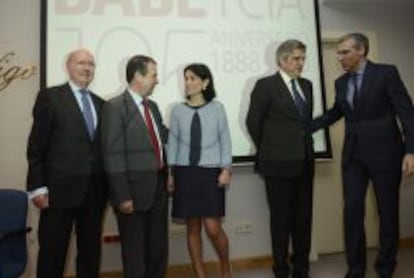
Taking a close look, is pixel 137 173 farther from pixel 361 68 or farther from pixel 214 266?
pixel 361 68

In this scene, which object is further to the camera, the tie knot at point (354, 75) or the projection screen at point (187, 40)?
the projection screen at point (187, 40)

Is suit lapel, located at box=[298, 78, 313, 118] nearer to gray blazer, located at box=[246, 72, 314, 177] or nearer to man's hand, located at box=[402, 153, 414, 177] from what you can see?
gray blazer, located at box=[246, 72, 314, 177]

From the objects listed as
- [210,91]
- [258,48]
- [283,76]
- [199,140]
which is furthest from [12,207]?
[258,48]

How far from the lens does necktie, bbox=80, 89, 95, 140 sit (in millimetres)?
2873

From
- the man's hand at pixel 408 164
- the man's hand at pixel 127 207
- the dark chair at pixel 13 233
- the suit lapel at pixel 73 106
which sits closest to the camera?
the dark chair at pixel 13 233

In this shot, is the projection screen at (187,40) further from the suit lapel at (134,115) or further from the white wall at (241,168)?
the suit lapel at (134,115)

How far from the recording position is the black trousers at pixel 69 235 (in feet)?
9.05

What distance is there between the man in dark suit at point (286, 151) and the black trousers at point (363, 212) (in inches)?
10.6

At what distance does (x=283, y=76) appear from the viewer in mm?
3400

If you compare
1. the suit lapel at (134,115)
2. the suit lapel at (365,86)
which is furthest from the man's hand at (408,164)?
the suit lapel at (134,115)

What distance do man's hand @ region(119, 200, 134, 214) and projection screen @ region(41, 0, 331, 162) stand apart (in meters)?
1.15

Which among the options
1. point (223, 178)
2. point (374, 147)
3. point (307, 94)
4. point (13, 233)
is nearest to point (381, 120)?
point (374, 147)

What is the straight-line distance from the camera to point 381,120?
125 inches

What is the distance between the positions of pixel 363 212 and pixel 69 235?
1.82 m
